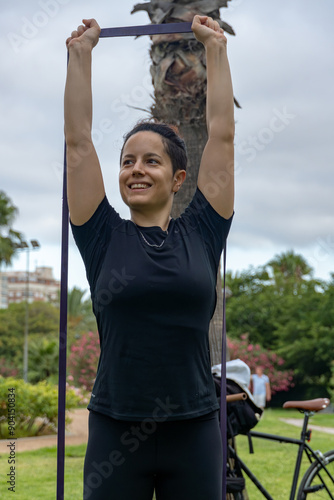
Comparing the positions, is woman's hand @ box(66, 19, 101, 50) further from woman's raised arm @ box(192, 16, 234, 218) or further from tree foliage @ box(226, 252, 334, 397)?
tree foliage @ box(226, 252, 334, 397)

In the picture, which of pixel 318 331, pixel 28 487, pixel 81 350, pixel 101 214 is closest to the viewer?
pixel 101 214

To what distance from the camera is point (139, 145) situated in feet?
5.67

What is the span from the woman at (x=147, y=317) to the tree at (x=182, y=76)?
2530mm

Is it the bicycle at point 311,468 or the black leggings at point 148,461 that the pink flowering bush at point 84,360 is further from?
the black leggings at point 148,461

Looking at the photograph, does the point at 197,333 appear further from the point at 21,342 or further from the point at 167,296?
the point at 21,342

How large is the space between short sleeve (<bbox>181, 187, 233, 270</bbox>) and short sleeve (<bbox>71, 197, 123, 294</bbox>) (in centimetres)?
23

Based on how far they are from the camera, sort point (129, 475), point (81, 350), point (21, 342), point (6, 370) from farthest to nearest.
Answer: point (21, 342) < point (6, 370) < point (81, 350) < point (129, 475)

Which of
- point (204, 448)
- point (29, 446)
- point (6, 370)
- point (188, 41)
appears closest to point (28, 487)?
point (29, 446)

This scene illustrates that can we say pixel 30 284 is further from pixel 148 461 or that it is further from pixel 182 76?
pixel 148 461

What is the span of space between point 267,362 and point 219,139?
19.7m

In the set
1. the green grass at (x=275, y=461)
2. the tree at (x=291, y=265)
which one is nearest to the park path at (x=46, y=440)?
the green grass at (x=275, y=461)

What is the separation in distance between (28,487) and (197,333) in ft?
14.9

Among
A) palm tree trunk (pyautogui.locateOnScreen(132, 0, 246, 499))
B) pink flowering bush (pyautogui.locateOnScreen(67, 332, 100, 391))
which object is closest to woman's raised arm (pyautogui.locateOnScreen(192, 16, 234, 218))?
palm tree trunk (pyautogui.locateOnScreen(132, 0, 246, 499))

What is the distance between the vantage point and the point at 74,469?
6.24 m
